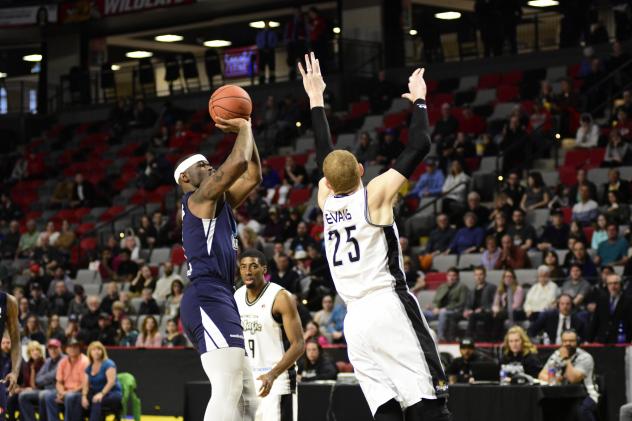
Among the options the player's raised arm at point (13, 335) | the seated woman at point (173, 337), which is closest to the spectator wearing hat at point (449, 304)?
the seated woman at point (173, 337)

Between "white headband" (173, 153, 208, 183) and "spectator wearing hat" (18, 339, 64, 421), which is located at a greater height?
"white headband" (173, 153, 208, 183)

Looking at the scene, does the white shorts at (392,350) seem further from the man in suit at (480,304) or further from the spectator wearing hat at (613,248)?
the spectator wearing hat at (613,248)

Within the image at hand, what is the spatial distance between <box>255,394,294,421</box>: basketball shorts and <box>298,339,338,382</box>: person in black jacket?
515cm

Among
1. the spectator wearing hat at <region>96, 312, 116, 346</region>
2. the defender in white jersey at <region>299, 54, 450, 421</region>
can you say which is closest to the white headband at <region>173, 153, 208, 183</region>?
the defender in white jersey at <region>299, 54, 450, 421</region>

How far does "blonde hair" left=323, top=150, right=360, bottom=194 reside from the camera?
6941 millimetres

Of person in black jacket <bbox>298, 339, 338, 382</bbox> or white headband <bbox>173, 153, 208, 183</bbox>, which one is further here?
person in black jacket <bbox>298, 339, 338, 382</bbox>

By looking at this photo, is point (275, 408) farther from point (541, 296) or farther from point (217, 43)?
point (217, 43)

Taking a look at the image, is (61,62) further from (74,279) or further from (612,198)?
(612,198)

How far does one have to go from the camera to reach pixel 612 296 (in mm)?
14836

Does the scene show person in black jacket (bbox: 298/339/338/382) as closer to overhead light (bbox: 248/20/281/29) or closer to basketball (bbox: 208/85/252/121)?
basketball (bbox: 208/85/252/121)

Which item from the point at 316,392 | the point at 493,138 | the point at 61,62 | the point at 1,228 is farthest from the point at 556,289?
the point at 61,62

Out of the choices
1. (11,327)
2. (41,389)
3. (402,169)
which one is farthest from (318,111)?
(41,389)

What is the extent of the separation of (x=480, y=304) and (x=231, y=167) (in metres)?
9.59

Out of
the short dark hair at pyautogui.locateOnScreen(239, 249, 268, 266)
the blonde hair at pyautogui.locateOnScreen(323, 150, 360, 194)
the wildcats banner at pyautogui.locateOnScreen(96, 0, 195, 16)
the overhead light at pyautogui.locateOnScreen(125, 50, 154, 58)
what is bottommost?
the short dark hair at pyautogui.locateOnScreen(239, 249, 268, 266)
